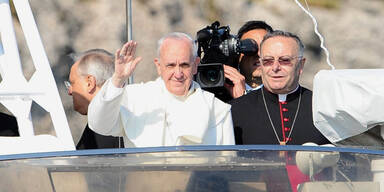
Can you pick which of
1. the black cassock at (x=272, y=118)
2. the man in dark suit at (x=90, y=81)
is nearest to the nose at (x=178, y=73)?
the black cassock at (x=272, y=118)

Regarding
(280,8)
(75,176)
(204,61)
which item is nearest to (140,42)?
(280,8)

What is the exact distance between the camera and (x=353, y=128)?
3.06 metres

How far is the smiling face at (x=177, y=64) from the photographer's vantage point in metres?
3.89

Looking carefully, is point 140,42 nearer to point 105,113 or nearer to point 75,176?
point 105,113

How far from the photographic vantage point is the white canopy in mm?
2916

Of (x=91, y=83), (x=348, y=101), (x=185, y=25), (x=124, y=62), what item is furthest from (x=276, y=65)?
(x=185, y=25)

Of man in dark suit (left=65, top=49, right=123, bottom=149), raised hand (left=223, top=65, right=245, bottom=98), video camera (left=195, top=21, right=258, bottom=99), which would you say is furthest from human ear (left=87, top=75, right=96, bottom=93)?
raised hand (left=223, top=65, right=245, bottom=98)

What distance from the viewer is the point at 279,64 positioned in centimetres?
419

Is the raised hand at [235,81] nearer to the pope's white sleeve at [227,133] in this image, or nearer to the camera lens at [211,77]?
the camera lens at [211,77]

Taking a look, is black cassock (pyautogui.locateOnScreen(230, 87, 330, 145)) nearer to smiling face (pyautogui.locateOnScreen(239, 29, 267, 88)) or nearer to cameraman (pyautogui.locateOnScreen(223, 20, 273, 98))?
cameraman (pyautogui.locateOnScreen(223, 20, 273, 98))

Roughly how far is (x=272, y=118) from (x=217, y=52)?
59cm

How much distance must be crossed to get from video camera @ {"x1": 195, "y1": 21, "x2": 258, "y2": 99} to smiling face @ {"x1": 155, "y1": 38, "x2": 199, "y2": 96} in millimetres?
801

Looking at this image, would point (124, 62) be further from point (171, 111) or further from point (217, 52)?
point (217, 52)

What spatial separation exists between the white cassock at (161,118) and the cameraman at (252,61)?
98 cm
